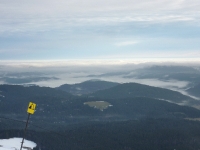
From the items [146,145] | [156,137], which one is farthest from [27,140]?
[156,137]

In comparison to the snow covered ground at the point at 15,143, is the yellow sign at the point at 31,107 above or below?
above

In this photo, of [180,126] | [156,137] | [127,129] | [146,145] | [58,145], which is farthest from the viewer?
[180,126]

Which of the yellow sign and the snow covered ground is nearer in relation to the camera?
the yellow sign

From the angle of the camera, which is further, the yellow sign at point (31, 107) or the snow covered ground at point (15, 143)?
the snow covered ground at point (15, 143)

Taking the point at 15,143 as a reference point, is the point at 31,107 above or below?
above

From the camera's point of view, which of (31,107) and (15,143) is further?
(15,143)

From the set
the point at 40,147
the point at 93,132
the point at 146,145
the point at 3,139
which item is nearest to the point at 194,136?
the point at 146,145

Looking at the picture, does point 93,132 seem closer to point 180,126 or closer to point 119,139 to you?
point 119,139

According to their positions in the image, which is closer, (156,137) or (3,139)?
(3,139)

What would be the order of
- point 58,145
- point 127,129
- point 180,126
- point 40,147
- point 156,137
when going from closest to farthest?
point 40,147
point 58,145
point 156,137
point 127,129
point 180,126

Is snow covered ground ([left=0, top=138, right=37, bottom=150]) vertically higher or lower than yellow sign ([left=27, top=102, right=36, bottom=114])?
lower
